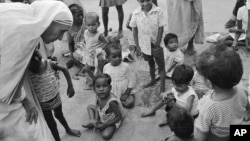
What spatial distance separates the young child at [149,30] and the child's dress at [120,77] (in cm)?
40

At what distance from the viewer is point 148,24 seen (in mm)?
3693

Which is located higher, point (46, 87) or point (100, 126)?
point (46, 87)

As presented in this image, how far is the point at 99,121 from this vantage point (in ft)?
11.0

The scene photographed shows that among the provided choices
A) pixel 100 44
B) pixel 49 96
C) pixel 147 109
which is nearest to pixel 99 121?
pixel 147 109

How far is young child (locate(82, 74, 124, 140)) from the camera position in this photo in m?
3.13

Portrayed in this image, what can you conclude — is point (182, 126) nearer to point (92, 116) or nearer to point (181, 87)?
point (181, 87)

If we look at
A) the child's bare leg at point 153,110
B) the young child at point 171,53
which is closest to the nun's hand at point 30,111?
the child's bare leg at point 153,110

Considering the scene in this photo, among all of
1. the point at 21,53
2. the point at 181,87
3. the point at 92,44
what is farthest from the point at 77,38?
the point at 21,53

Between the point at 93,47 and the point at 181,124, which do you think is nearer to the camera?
the point at 181,124

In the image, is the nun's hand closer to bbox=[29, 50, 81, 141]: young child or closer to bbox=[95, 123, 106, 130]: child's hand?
bbox=[29, 50, 81, 141]: young child

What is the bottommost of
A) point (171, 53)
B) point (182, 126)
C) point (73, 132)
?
point (73, 132)

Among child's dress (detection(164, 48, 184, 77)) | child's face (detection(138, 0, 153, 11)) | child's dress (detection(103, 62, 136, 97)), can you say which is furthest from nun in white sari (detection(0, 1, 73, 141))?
child's dress (detection(164, 48, 184, 77))

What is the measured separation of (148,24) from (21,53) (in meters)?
2.14

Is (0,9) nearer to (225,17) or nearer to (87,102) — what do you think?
(87,102)
